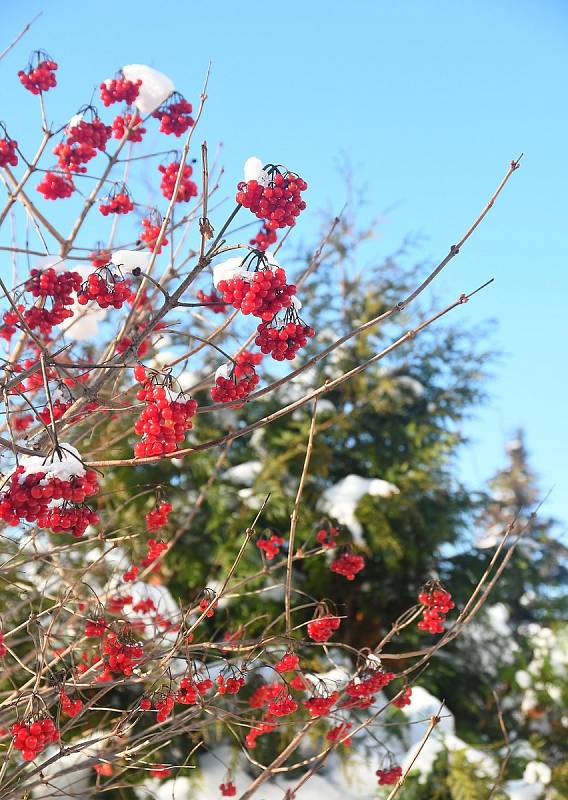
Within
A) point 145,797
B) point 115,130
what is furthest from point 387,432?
point 115,130

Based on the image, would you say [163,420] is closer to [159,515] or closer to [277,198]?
[277,198]

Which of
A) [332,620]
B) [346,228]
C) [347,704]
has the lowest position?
[347,704]

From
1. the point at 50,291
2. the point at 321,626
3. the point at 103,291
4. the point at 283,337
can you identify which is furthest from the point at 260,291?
the point at 321,626

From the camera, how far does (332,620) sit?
7.34 feet

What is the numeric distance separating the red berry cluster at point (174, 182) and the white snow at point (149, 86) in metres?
0.30

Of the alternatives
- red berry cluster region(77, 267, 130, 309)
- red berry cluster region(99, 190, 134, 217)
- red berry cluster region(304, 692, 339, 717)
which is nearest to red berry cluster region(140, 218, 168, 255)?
red berry cluster region(99, 190, 134, 217)

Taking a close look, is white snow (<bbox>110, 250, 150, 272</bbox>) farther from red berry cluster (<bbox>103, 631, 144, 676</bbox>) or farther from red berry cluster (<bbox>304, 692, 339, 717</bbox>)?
red berry cluster (<bbox>304, 692, 339, 717</bbox>)

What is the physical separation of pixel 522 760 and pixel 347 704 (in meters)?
3.24

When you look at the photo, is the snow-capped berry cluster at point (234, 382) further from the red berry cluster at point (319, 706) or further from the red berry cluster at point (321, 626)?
the red berry cluster at point (319, 706)

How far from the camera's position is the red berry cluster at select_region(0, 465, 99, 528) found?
5.05 ft

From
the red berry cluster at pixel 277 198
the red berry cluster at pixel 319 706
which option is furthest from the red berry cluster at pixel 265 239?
the red berry cluster at pixel 319 706

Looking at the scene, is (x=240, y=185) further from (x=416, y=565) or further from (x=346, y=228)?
(x=346, y=228)

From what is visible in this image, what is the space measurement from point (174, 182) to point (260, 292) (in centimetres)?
137

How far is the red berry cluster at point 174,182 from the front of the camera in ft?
9.20
